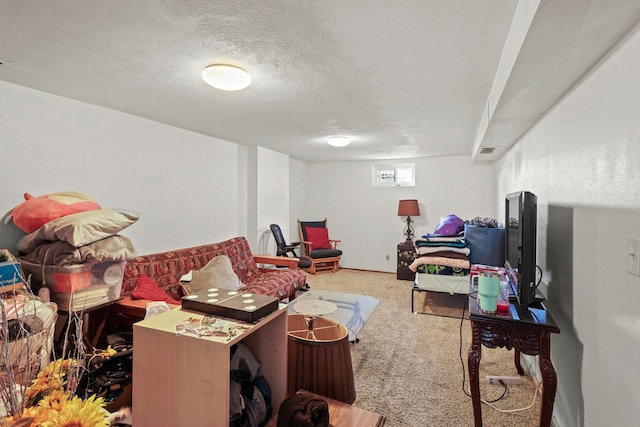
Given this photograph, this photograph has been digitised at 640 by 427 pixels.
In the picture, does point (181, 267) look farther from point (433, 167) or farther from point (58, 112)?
point (433, 167)

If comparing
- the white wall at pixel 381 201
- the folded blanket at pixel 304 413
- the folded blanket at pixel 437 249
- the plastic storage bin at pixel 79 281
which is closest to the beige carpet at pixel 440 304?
the folded blanket at pixel 437 249

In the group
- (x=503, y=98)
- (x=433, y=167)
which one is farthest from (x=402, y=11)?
(x=433, y=167)

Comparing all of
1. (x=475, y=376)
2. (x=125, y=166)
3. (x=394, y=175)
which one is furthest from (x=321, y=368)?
(x=394, y=175)

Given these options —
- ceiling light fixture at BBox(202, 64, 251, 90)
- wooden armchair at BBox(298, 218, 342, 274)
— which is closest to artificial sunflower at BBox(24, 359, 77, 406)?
ceiling light fixture at BBox(202, 64, 251, 90)

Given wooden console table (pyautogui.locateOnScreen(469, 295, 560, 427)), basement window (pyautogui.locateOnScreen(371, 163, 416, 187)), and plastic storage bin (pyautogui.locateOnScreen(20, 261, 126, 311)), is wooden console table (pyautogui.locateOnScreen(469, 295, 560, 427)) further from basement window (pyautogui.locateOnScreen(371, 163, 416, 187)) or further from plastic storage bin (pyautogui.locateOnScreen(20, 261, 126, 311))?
basement window (pyautogui.locateOnScreen(371, 163, 416, 187))

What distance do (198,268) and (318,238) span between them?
285 cm

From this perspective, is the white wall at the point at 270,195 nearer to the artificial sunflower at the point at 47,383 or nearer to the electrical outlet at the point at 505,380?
the electrical outlet at the point at 505,380

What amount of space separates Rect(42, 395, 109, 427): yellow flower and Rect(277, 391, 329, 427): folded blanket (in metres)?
0.52

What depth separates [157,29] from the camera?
1.48 m

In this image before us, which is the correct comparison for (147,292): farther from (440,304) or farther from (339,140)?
(440,304)

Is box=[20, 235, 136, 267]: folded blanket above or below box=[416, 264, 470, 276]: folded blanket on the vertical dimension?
above

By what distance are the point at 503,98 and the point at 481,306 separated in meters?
1.23

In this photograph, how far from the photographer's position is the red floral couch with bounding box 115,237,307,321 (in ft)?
8.40

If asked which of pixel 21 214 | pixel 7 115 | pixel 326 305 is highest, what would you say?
pixel 7 115
